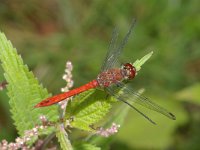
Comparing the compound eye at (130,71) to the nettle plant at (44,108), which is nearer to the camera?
the nettle plant at (44,108)

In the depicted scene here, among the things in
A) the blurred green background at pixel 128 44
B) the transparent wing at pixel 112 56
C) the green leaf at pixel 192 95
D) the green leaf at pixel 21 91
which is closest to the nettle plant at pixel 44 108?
the green leaf at pixel 21 91

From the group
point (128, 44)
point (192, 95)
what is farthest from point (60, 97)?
point (128, 44)

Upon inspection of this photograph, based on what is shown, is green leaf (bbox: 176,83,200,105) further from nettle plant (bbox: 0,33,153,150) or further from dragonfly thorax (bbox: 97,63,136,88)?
nettle plant (bbox: 0,33,153,150)

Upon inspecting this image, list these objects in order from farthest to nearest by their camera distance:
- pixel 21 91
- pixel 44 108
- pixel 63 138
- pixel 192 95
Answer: pixel 192 95 → pixel 44 108 → pixel 21 91 → pixel 63 138

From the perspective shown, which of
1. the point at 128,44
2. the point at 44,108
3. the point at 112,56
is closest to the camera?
the point at 44,108

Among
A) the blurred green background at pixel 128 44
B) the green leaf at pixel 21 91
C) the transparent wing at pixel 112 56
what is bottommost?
the green leaf at pixel 21 91

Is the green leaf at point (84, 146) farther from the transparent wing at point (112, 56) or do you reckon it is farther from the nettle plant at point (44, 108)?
the transparent wing at point (112, 56)

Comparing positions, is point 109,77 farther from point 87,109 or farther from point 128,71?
point 87,109

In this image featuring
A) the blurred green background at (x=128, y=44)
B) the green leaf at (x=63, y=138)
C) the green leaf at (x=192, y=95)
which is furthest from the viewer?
the blurred green background at (x=128, y=44)
